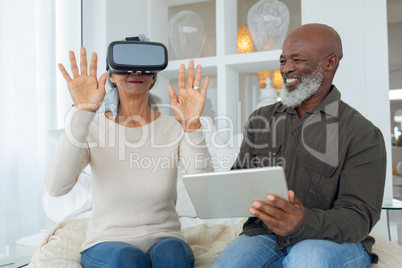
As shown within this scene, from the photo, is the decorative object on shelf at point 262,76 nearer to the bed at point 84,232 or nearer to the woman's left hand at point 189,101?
the bed at point 84,232

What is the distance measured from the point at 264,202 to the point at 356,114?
45cm

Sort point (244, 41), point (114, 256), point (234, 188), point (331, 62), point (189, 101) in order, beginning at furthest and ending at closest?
1. point (244, 41)
2. point (331, 62)
3. point (189, 101)
4. point (114, 256)
5. point (234, 188)

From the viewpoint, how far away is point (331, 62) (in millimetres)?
1271

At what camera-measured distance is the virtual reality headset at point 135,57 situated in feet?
3.53

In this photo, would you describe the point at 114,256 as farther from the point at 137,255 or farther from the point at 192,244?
the point at 192,244

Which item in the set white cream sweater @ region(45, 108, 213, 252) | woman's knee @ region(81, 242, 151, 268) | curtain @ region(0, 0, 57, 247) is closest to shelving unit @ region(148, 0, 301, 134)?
curtain @ region(0, 0, 57, 247)

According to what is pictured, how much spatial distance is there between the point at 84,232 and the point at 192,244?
1.21ft

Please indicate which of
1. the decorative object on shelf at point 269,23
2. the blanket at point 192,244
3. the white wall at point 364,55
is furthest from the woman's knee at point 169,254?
the decorative object on shelf at point 269,23

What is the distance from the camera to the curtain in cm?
155

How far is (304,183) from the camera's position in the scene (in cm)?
116

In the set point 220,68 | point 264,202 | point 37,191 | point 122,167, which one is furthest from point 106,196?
point 220,68

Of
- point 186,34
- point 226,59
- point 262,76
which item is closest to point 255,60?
point 226,59

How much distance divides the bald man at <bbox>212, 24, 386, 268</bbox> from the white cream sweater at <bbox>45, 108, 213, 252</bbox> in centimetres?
20

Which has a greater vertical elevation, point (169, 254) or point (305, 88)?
point (305, 88)
